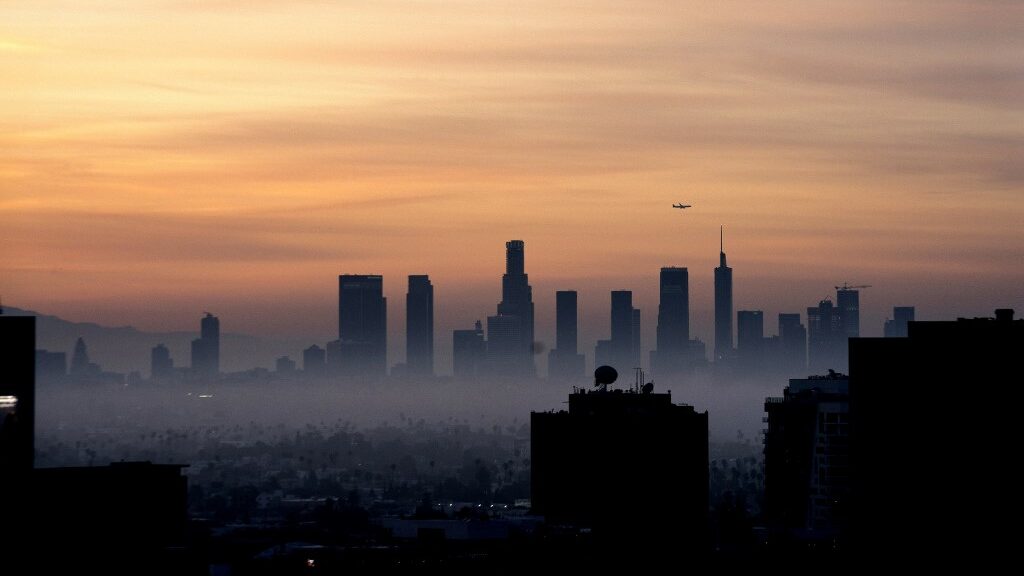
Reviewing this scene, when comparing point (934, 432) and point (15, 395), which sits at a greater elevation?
point (15, 395)

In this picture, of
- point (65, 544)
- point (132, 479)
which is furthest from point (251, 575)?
point (65, 544)

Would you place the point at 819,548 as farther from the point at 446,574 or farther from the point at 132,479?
the point at 132,479

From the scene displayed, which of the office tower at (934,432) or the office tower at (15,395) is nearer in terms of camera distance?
the office tower at (15,395)

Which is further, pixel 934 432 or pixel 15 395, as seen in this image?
pixel 934 432

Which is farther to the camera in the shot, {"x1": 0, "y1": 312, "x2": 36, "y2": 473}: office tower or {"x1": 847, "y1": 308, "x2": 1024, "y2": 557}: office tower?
{"x1": 847, "y1": 308, "x2": 1024, "y2": 557}: office tower
